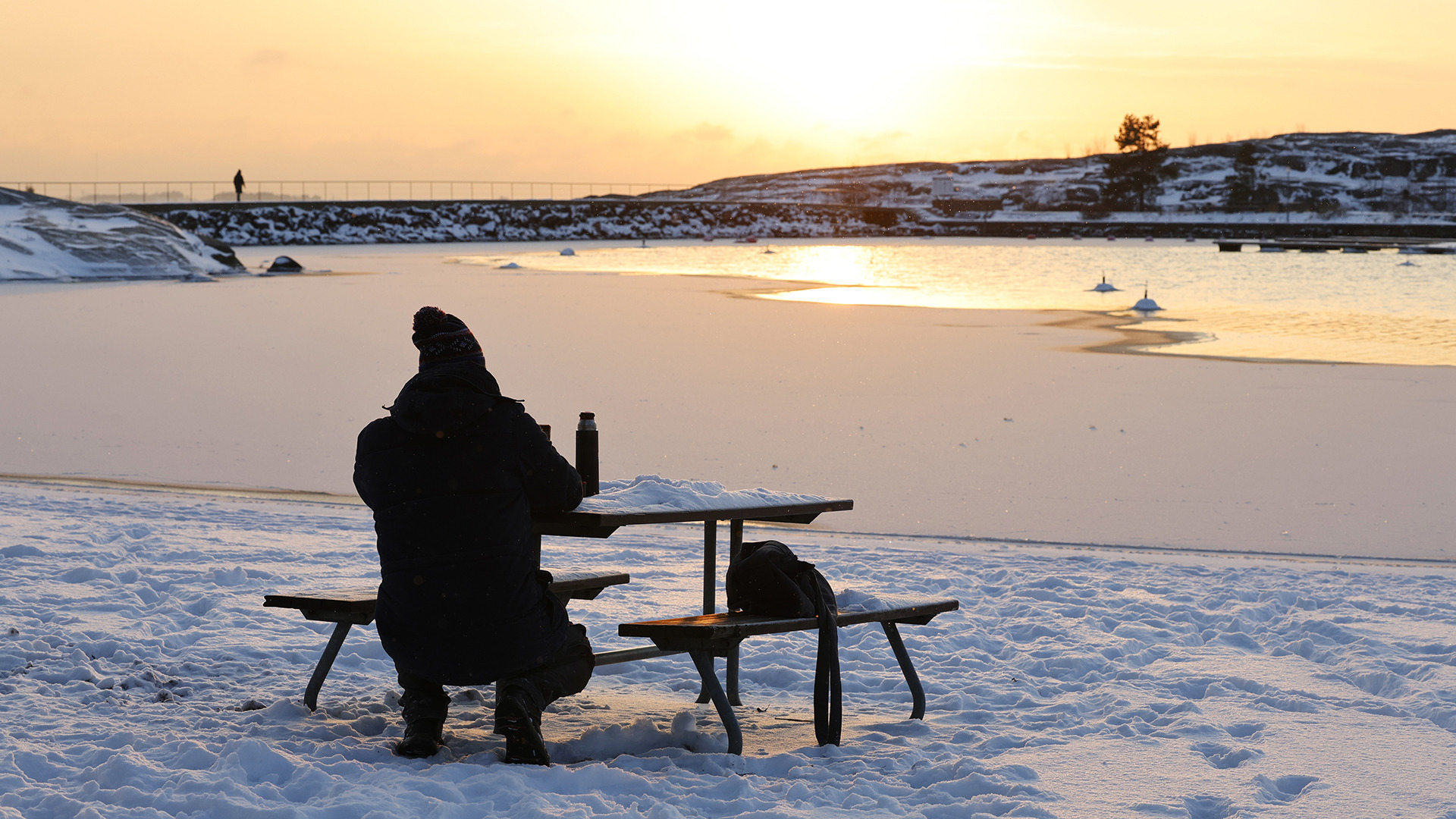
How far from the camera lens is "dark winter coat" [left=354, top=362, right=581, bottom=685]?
3781 mm

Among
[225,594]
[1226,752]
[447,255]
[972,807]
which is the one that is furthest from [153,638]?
[447,255]

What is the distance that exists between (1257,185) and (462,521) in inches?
7431

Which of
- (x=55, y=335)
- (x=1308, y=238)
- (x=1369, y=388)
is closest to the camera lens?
(x=1369, y=388)

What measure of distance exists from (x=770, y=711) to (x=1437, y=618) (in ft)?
10.7

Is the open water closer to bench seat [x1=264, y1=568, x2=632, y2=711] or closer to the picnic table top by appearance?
the picnic table top

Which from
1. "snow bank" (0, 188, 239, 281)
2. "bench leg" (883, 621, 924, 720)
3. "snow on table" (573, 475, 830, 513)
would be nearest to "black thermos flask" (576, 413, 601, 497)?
"snow on table" (573, 475, 830, 513)

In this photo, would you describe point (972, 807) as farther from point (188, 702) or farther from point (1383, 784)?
point (188, 702)

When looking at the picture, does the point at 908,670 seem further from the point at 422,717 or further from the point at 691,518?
the point at 422,717

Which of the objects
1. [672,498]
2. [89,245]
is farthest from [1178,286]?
[672,498]

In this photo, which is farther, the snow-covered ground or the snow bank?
the snow bank

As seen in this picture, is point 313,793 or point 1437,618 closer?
point 313,793

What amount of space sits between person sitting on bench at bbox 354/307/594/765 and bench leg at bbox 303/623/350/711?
1.91ft

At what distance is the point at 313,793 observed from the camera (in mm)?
3664

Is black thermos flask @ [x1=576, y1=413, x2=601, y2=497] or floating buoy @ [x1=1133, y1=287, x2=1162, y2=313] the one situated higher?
black thermos flask @ [x1=576, y1=413, x2=601, y2=497]
